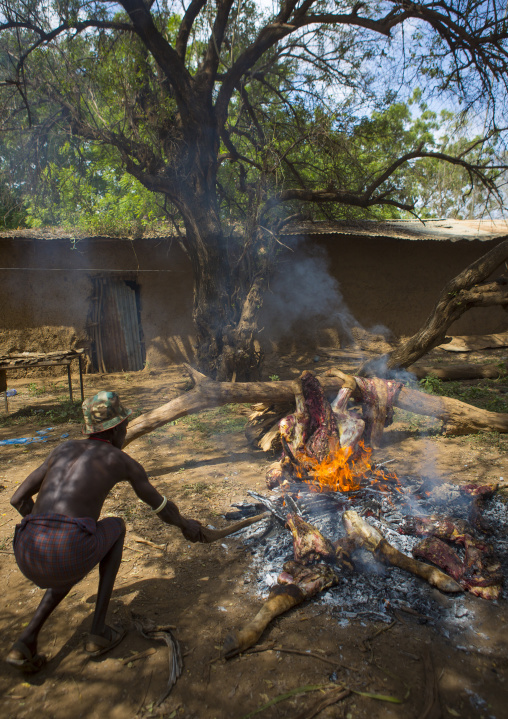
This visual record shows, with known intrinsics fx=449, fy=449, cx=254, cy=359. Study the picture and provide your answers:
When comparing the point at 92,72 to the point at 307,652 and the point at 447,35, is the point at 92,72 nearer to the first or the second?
the point at 447,35

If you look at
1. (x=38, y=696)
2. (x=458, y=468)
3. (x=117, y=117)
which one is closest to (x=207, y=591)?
(x=38, y=696)

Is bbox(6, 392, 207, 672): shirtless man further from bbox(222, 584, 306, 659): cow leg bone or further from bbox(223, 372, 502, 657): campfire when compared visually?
bbox(223, 372, 502, 657): campfire

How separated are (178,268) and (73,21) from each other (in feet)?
15.5

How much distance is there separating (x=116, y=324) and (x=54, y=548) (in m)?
8.83

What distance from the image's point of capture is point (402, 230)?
1143 cm

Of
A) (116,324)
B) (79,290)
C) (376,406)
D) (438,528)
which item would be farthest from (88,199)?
(438,528)

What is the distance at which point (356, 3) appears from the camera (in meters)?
7.83

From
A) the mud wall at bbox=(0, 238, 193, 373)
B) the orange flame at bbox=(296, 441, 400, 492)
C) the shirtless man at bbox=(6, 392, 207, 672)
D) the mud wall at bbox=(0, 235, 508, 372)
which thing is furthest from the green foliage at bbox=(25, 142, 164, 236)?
the shirtless man at bbox=(6, 392, 207, 672)

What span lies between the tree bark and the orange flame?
6.33 feet

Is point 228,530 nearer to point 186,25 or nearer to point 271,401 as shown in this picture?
point 271,401

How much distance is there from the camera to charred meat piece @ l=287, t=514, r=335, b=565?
3059 mm

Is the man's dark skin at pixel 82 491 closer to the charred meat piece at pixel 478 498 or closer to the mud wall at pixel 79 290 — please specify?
the charred meat piece at pixel 478 498

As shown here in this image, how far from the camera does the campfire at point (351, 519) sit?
9.18ft

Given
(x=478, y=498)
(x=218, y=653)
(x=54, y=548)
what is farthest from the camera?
(x=478, y=498)
